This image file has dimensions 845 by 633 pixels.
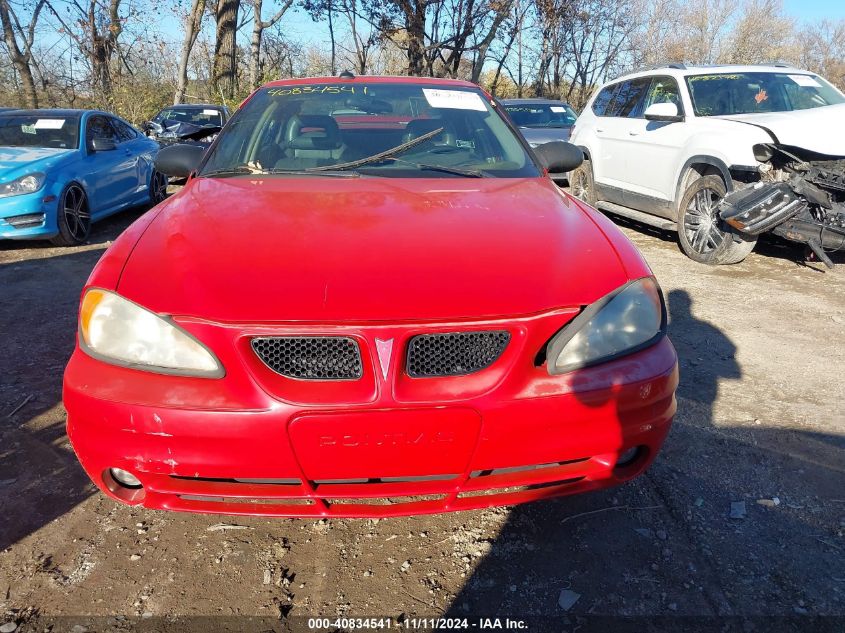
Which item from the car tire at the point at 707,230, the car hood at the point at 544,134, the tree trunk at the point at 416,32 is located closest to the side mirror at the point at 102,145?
the car hood at the point at 544,134

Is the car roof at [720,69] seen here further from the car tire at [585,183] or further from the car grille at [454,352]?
the car grille at [454,352]

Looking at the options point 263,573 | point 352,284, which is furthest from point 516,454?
point 263,573

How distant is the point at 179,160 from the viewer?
10.5 feet

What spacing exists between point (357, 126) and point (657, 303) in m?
1.89

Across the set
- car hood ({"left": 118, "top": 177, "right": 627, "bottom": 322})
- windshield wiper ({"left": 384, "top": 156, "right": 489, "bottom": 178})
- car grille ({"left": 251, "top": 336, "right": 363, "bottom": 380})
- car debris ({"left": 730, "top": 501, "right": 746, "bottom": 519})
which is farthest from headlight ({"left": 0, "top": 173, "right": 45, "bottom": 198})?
car debris ({"left": 730, "top": 501, "right": 746, "bottom": 519})

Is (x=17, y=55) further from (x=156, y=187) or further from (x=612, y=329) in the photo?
(x=612, y=329)

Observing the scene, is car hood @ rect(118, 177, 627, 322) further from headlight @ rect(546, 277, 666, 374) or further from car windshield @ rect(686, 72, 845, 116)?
car windshield @ rect(686, 72, 845, 116)

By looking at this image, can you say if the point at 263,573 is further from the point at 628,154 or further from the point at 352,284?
the point at 628,154

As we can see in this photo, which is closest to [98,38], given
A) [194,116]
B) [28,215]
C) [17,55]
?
[17,55]

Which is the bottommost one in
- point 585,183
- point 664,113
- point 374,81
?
point 585,183

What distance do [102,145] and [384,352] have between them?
689cm

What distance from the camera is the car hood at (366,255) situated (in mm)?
1758

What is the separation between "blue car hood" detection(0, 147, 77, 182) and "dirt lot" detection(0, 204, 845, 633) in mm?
4181

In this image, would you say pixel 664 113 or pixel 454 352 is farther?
pixel 664 113
